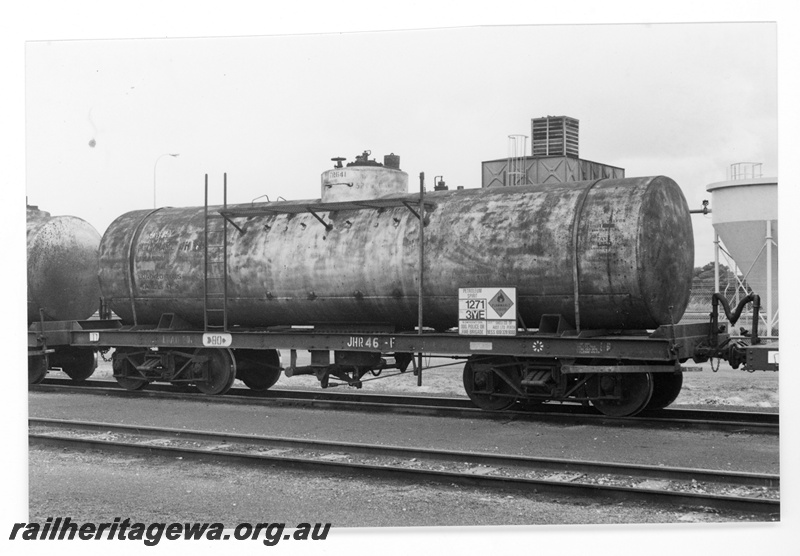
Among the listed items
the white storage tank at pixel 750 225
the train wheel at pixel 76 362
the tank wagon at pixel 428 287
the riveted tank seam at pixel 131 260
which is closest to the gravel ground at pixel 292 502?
the tank wagon at pixel 428 287

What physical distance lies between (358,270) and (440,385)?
4.90 meters

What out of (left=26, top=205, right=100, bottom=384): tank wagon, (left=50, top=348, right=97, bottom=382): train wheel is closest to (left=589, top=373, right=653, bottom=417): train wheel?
(left=26, top=205, right=100, bottom=384): tank wagon

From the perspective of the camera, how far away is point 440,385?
1744 cm

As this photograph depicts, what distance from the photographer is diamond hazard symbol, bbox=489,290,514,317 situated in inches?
478

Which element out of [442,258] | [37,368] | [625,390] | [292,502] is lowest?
[292,502]

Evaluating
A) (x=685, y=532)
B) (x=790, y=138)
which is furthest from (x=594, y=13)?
(x=685, y=532)

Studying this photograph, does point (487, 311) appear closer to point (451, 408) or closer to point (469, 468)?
point (451, 408)

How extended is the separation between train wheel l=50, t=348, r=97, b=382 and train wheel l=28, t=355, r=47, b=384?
0.45 metres

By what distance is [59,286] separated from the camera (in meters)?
→ 16.9

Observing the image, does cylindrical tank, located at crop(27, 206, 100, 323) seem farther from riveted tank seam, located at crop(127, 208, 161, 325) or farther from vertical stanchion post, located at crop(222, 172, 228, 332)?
vertical stanchion post, located at crop(222, 172, 228, 332)

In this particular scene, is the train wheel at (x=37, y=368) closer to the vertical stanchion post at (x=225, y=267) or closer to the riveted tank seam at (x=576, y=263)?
the vertical stanchion post at (x=225, y=267)

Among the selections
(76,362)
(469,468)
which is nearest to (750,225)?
(469,468)

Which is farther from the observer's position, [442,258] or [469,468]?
[442,258]

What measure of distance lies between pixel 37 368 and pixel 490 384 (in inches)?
363
